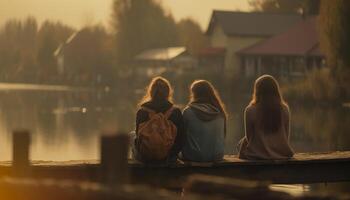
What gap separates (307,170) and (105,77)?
7394cm

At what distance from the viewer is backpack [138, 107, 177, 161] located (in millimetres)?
8750

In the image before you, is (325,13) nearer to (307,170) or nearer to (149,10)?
(307,170)

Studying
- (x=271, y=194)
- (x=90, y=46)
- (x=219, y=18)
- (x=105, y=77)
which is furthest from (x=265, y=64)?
(x=271, y=194)

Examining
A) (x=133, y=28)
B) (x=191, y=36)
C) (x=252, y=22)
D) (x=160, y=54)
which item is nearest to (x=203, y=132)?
(x=252, y=22)

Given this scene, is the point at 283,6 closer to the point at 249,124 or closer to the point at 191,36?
the point at 191,36

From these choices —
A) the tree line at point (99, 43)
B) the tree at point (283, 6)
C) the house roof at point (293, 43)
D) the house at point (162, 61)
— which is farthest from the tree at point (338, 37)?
the tree line at point (99, 43)

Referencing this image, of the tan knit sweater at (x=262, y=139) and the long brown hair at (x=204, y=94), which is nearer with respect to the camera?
the long brown hair at (x=204, y=94)

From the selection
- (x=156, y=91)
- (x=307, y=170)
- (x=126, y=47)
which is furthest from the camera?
(x=126, y=47)

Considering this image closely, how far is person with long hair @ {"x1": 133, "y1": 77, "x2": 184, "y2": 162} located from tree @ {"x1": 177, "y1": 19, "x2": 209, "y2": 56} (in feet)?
240

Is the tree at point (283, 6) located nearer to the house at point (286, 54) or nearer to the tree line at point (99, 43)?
the house at point (286, 54)

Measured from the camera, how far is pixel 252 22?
67062 millimetres

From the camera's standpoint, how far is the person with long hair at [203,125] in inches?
357

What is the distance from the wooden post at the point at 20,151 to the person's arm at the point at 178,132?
2961 mm

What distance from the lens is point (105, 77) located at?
83188 mm
